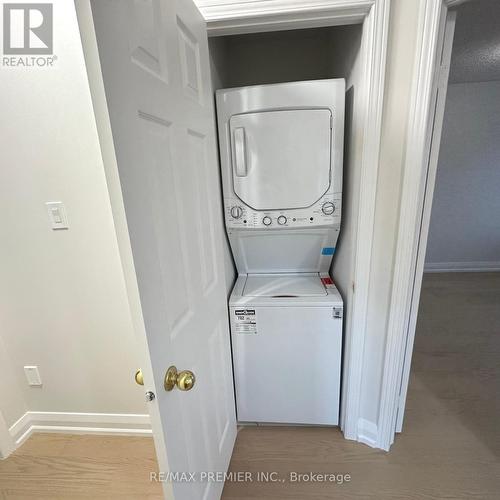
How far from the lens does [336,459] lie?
1357 millimetres

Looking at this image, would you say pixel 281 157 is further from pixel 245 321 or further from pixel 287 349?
pixel 287 349

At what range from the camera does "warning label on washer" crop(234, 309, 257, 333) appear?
4.39 feet

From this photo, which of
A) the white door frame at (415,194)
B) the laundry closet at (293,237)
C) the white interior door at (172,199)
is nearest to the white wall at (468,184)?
the laundry closet at (293,237)

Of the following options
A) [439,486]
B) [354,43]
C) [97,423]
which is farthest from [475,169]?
[97,423]

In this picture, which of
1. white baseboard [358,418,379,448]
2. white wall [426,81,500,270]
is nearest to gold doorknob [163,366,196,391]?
white baseboard [358,418,379,448]

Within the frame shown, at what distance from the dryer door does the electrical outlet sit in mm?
1450

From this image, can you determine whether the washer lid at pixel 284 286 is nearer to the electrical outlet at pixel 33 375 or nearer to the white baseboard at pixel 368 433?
the white baseboard at pixel 368 433

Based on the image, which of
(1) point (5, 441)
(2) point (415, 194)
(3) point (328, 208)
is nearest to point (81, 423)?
(1) point (5, 441)

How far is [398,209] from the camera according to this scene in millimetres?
1082

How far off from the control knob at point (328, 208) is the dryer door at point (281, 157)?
0.05m

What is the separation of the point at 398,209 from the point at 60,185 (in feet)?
4.64

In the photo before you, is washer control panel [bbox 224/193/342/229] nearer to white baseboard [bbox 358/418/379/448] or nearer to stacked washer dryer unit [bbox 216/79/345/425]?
stacked washer dryer unit [bbox 216/79/345/425]

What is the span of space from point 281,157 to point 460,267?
11.3ft

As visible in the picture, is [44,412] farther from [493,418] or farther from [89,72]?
[493,418]
